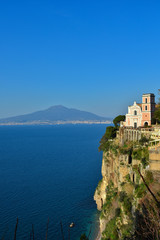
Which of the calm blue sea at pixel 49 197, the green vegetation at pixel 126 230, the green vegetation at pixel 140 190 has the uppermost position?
the green vegetation at pixel 140 190

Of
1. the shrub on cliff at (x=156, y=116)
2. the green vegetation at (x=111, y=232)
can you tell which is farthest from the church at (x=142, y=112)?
the green vegetation at (x=111, y=232)

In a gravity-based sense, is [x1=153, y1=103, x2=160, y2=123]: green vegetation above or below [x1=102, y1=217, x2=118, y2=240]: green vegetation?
above

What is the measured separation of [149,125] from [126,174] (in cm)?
1660

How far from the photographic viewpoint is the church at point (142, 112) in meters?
45.2

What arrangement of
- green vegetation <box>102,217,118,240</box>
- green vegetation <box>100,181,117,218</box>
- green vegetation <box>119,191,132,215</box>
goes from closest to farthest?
green vegetation <box>119,191,132,215</box>, green vegetation <box>102,217,118,240</box>, green vegetation <box>100,181,117,218</box>

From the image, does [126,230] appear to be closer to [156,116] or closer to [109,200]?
[109,200]

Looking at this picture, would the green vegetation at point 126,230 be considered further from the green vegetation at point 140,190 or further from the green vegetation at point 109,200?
the green vegetation at point 109,200

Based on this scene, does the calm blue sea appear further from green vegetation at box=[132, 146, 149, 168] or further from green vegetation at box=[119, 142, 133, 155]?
green vegetation at box=[132, 146, 149, 168]

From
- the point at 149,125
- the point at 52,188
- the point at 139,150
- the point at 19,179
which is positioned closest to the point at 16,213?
the point at 52,188

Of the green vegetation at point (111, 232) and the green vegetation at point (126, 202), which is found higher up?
the green vegetation at point (126, 202)

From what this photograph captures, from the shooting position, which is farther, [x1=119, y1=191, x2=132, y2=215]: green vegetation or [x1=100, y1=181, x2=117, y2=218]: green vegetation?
[x1=100, y1=181, x2=117, y2=218]: green vegetation

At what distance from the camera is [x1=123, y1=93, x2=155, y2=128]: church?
45.2 meters

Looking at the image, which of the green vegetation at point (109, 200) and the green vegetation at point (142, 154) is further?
the green vegetation at point (109, 200)

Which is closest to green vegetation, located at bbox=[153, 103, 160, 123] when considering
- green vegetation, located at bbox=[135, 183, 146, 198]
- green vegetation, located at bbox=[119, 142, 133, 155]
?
green vegetation, located at bbox=[119, 142, 133, 155]
